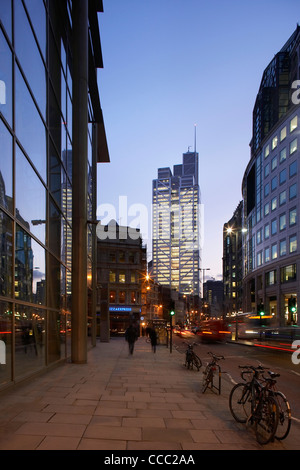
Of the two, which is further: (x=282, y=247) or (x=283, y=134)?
(x=283, y=134)

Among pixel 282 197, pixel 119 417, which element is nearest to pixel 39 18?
pixel 119 417

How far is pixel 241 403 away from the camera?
716 centimetres

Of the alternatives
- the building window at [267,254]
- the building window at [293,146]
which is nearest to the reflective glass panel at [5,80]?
the building window at [293,146]

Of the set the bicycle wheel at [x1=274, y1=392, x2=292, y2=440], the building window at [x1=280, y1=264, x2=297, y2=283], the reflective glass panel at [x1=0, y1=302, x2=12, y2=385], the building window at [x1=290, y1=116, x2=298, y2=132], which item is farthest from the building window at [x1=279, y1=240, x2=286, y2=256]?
the bicycle wheel at [x1=274, y1=392, x2=292, y2=440]

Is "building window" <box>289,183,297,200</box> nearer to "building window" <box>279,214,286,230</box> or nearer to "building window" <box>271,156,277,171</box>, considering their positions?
"building window" <box>279,214,286,230</box>

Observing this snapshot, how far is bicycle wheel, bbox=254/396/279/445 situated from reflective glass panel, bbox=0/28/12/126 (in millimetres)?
8747

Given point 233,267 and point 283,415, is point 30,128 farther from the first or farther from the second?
point 233,267

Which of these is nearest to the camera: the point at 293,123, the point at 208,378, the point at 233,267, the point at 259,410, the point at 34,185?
the point at 259,410

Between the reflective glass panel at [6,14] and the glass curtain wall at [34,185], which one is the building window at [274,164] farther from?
the reflective glass panel at [6,14]

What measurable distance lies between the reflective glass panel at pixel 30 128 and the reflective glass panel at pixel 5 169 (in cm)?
103

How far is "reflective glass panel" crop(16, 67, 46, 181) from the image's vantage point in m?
11.1

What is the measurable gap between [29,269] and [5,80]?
571 cm

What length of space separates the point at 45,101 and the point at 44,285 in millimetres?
7021
